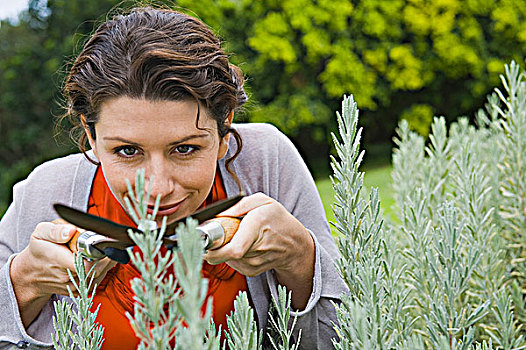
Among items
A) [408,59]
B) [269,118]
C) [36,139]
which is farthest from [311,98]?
[36,139]

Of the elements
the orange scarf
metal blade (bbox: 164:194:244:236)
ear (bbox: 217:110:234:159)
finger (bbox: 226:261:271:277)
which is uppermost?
ear (bbox: 217:110:234:159)

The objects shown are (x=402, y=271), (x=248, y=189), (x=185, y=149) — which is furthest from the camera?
(x=248, y=189)

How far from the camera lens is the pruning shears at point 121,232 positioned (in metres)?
1.05

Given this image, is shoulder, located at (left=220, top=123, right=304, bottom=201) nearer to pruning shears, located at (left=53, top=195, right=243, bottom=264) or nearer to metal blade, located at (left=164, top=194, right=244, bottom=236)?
pruning shears, located at (left=53, top=195, right=243, bottom=264)

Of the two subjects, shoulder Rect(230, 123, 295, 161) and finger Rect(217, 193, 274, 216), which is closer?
finger Rect(217, 193, 274, 216)

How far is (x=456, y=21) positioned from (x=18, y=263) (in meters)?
17.6

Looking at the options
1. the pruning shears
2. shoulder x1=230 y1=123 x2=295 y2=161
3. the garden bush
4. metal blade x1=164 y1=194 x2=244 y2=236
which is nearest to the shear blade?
the pruning shears

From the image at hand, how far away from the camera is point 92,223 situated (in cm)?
108

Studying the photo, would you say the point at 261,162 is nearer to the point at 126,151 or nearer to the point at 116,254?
the point at 126,151

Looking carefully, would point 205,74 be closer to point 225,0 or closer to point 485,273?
point 485,273

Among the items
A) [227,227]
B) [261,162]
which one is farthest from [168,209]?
[261,162]

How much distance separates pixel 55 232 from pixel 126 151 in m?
0.28

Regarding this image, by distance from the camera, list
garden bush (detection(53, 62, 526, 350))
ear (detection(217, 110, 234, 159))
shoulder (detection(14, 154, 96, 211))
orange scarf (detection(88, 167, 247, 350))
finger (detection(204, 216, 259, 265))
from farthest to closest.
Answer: shoulder (detection(14, 154, 96, 211)) < orange scarf (detection(88, 167, 247, 350)) < ear (detection(217, 110, 234, 159)) < finger (detection(204, 216, 259, 265)) < garden bush (detection(53, 62, 526, 350))

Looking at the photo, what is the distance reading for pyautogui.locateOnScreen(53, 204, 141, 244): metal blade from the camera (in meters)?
0.99
